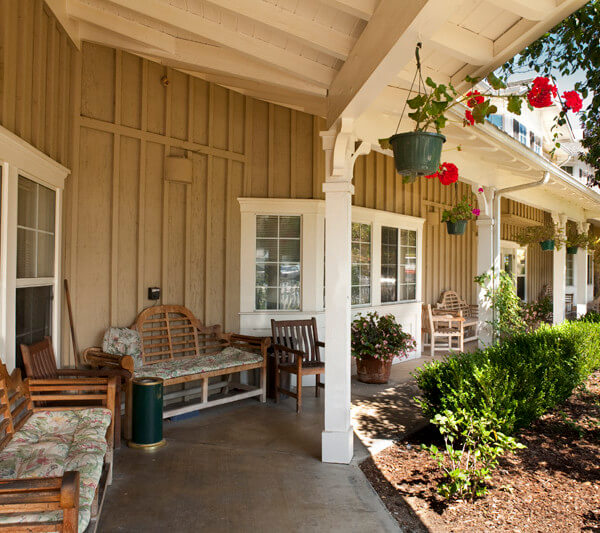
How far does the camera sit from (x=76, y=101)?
14.4ft

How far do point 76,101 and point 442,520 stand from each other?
4.26 metres

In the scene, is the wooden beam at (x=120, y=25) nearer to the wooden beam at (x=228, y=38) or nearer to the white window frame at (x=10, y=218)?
the wooden beam at (x=228, y=38)

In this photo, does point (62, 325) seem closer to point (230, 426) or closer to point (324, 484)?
point (230, 426)

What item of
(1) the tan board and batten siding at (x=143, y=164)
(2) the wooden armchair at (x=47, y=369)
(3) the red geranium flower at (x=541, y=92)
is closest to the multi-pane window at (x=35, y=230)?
(1) the tan board and batten siding at (x=143, y=164)

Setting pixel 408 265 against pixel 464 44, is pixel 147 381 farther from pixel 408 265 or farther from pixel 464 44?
pixel 408 265

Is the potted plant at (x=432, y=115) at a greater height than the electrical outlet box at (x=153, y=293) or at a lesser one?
greater

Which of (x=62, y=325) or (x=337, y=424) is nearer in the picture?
(x=337, y=424)

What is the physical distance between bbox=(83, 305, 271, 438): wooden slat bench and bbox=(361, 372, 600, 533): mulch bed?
67.0 inches

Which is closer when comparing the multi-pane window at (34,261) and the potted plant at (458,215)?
the multi-pane window at (34,261)

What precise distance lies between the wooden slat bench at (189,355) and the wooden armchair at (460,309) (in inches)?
175

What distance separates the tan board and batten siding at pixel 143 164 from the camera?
3875 mm

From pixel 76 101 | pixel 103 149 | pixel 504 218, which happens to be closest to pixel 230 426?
pixel 103 149

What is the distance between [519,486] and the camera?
327cm

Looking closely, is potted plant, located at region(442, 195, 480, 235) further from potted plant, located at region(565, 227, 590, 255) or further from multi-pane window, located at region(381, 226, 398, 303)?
potted plant, located at region(565, 227, 590, 255)
